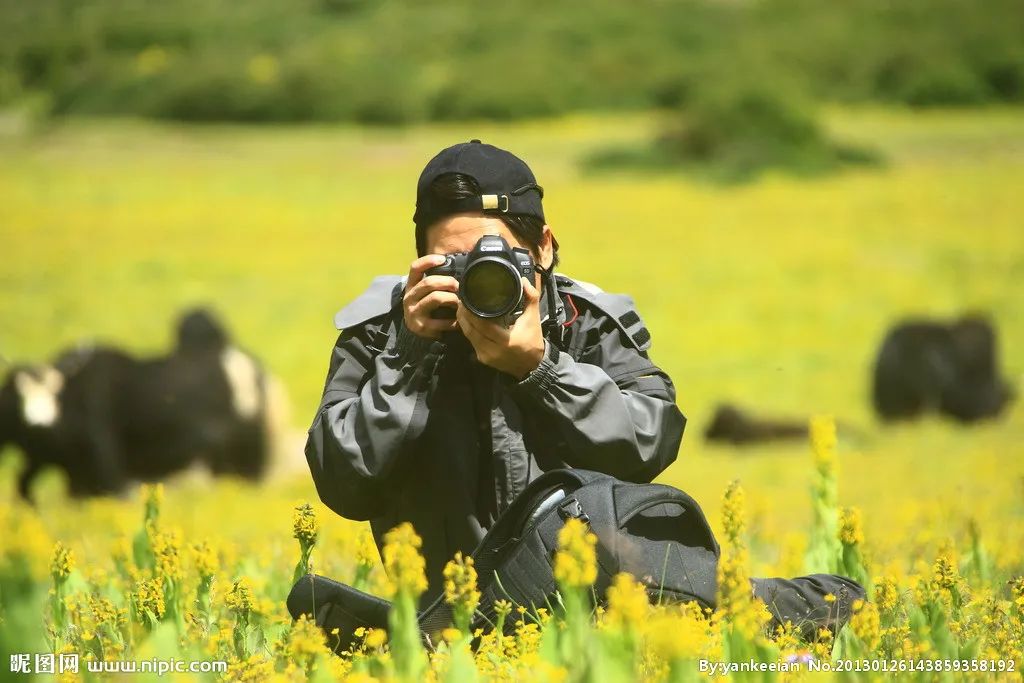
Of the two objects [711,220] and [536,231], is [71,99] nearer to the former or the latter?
[711,220]

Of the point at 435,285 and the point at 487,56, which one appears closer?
the point at 435,285

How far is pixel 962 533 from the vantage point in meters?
4.52

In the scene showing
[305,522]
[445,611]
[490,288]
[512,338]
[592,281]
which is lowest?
[445,611]

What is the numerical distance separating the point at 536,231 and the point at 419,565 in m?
1.18

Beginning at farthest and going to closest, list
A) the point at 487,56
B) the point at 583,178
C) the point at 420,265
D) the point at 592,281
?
1. the point at 487,56
2. the point at 583,178
3. the point at 592,281
4. the point at 420,265

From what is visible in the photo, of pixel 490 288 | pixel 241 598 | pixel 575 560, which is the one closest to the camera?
pixel 575 560

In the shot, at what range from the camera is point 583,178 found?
79.6ft

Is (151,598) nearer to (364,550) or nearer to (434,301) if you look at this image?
(364,550)

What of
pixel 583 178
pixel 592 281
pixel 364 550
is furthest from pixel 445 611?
pixel 583 178

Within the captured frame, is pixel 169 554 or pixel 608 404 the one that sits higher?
pixel 608 404

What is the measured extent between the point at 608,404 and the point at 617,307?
382 mm

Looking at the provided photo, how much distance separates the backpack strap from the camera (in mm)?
2943

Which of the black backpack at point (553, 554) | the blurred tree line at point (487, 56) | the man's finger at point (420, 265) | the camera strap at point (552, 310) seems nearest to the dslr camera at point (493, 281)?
the man's finger at point (420, 265)

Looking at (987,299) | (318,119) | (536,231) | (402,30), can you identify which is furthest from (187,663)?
(402,30)
